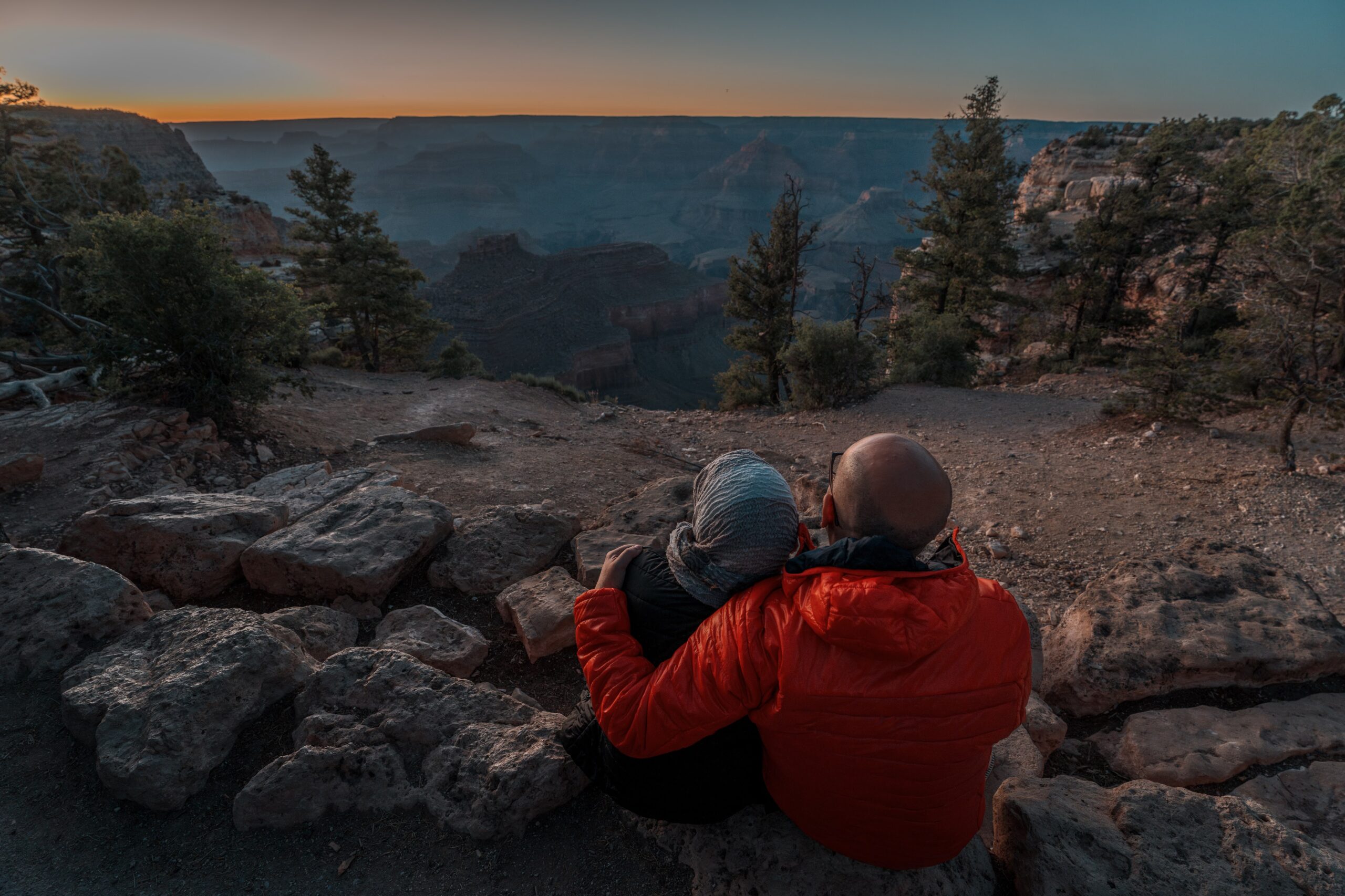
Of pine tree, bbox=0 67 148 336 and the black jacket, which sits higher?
pine tree, bbox=0 67 148 336

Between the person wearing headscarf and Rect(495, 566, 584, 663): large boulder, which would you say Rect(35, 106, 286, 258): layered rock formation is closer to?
Rect(495, 566, 584, 663): large boulder

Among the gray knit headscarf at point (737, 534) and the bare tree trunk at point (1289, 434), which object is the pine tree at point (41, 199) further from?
the bare tree trunk at point (1289, 434)

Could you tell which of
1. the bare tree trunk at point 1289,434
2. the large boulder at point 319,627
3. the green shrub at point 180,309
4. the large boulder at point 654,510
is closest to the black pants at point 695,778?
the large boulder at point 319,627

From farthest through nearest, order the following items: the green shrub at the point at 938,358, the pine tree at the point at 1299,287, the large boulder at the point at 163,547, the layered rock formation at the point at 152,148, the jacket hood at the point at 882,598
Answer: the layered rock formation at the point at 152,148 < the green shrub at the point at 938,358 < the pine tree at the point at 1299,287 < the large boulder at the point at 163,547 < the jacket hood at the point at 882,598

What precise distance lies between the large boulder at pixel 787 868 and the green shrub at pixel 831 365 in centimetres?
1087

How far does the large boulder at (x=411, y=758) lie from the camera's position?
2.03m

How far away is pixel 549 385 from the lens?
1598 centimetres

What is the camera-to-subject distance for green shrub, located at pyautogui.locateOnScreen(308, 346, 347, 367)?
15752mm

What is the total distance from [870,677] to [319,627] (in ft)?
9.68

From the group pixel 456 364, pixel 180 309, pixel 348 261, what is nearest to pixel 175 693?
pixel 180 309

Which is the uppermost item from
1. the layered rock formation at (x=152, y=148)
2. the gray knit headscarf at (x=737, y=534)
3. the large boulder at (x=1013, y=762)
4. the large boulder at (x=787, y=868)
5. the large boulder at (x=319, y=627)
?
the layered rock formation at (x=152, y=148)

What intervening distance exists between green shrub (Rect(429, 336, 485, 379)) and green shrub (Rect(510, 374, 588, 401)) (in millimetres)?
1463

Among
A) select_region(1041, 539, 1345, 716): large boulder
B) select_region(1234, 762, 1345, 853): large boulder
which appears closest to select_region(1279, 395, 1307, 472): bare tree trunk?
select_region(1041, 539, 1345, 716): large boulder

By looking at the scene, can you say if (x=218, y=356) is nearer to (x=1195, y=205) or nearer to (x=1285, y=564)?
(x=1285, y=564)
